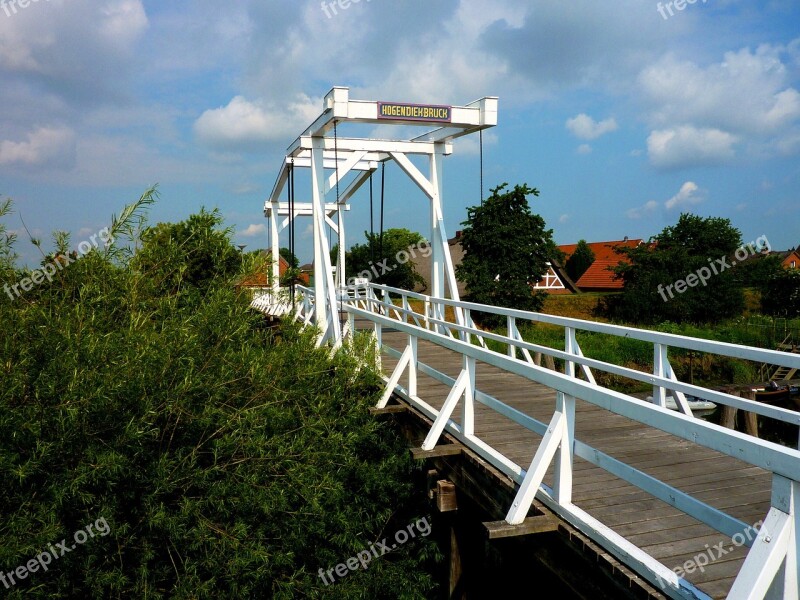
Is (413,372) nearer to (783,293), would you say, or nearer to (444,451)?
(444,451)

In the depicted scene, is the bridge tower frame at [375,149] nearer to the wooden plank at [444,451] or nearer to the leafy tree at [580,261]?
the wooden plank at [444,451]

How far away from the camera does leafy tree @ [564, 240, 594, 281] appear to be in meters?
54.2

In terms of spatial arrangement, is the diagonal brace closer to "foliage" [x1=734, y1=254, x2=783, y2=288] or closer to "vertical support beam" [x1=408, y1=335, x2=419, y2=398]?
"vertical support beam" [x1=408, y1=335, x2=419, y2=398]

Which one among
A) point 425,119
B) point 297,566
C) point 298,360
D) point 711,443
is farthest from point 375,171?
point 711,443

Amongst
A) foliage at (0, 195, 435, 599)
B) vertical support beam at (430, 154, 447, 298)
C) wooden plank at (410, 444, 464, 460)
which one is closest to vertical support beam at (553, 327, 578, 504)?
Result: wooden plank at (410, 444, 464, 460)

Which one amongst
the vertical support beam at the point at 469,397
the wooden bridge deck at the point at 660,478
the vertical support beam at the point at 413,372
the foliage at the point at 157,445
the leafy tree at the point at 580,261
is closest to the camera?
the wooden bridge deck at the point at 660,478

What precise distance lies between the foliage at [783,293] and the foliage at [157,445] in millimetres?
30034

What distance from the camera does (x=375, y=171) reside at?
15484mm

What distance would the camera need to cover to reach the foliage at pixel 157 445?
403cm

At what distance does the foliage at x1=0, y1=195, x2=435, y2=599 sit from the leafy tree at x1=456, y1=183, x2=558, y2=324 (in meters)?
20.8

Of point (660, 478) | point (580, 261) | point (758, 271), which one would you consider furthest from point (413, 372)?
point (580, 261)

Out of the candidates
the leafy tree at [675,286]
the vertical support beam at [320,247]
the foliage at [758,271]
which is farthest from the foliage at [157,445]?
the foliage at [758,271]

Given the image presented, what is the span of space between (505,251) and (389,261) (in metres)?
10.4

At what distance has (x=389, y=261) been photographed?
36.0 meters
